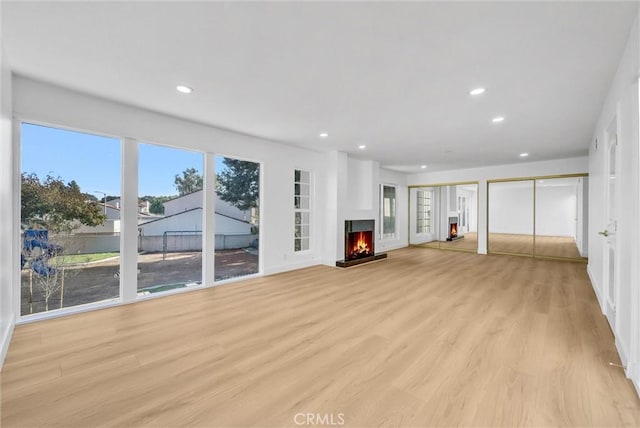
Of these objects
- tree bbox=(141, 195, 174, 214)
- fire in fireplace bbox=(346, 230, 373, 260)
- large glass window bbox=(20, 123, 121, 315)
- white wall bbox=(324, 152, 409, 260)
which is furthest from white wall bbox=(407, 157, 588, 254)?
large glass window bbox=(20, 123, 121, 315)

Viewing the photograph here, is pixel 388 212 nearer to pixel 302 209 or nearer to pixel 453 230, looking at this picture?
pixel 453 230

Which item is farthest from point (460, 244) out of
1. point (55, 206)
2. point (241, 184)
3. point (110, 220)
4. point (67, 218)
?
point (55, 206)

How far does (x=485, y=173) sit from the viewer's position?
7.69m

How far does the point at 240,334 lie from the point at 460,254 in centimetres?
689

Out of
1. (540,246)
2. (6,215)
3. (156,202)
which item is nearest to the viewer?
(6,215)

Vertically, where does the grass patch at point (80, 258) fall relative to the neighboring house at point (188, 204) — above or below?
below

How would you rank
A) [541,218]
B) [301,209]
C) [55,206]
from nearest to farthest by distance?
[55,206] < [301,209] < [541,218]

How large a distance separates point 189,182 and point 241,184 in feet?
3.11

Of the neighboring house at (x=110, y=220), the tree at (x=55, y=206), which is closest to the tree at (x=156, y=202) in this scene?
the neighboring house at (x=110, y=220)

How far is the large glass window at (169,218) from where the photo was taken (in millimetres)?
3734

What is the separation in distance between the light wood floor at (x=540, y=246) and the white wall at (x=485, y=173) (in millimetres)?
1000

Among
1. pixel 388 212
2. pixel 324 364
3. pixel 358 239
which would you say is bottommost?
pixel 324 364

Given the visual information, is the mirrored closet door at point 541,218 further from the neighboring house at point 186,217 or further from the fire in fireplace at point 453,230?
the neighboring house at point 186,217

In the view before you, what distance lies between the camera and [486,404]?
5.48 ft
